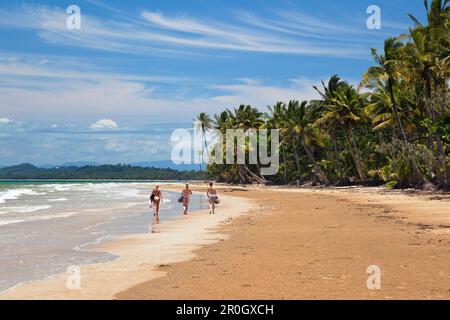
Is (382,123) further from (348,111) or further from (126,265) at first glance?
(126,265)

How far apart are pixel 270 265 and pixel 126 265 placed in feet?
9.94

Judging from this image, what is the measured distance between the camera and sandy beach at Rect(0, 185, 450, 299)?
7.54m

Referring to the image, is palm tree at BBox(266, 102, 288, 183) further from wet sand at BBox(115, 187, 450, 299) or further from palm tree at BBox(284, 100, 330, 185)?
wet sand at BBox(115, 187, 450, 299)

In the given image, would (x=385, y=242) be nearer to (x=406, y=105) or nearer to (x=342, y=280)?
(x=342, y=280)

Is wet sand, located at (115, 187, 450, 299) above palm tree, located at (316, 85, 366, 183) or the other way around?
the other way around

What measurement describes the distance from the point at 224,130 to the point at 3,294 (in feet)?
289

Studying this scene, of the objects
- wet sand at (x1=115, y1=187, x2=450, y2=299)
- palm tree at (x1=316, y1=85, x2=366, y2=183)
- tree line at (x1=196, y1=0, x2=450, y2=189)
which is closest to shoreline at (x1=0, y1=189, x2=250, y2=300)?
wet sand at (x1=115, y1=187, x2=450, y2=299)

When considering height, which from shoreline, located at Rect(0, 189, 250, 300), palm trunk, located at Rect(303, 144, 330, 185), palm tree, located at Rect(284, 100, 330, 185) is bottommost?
shoreline, located at Rect(0, 189, 250, 300)

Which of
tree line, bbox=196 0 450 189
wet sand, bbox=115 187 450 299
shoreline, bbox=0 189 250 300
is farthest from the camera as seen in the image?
tree line, bbox=196 0 450 189

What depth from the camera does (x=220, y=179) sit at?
116 m

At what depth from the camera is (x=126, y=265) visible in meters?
10.4

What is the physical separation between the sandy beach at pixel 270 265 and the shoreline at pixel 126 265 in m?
0.02

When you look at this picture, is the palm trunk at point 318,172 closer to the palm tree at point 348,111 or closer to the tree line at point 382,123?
the tree line at point 382,123

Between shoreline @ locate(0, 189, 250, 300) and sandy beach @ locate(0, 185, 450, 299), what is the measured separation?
0.02 m
